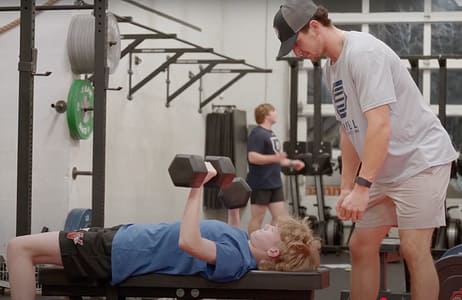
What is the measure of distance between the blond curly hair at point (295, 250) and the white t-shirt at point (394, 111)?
0.36 metres

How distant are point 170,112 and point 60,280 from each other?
5372mm

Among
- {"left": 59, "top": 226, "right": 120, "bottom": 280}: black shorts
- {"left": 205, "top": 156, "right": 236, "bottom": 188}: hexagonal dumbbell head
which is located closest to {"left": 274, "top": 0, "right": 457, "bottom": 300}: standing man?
{"left": 205, "top": 156, "right": 236, "bottom": 188}: hexagonal dumbbell head

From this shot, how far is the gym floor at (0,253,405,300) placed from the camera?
5496 mm

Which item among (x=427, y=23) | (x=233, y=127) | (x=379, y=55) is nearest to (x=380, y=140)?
(x=379, y=55)

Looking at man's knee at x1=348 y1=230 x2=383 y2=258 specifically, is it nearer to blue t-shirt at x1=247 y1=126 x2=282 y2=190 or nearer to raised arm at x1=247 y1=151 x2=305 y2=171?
raised arm at x1=247 y1=151 x2=305 y2=171

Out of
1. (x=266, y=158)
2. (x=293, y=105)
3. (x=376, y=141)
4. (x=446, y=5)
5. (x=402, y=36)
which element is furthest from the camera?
(x=402, y=36)

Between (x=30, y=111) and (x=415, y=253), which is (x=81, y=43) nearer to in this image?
(x=30, y=111)

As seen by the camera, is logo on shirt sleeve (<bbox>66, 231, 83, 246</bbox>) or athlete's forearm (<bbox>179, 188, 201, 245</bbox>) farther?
logo on shirt sleeve (<bbox>66, 231, 83, 246</bbox>)

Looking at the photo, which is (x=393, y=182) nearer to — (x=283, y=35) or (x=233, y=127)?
(x=283, y=35)

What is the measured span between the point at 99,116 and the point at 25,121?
0.38 m

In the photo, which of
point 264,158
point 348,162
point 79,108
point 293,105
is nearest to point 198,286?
point 348,162

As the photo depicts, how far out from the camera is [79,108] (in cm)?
589

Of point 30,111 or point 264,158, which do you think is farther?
point 264,158

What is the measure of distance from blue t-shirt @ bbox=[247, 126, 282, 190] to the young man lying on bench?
4.16 meters
